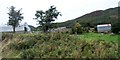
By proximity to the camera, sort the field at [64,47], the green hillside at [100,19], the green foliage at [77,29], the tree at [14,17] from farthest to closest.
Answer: the green hillside at [100,19], the tree at [14,17], the green foliage at [77,29], the field at [64,47]

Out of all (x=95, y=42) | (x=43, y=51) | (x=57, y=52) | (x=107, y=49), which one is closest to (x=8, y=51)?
(x=43, y=51)

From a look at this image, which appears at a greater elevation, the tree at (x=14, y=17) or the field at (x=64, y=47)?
the tree at (x=14, y=17)

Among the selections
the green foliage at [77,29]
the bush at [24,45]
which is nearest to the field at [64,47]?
the bush at [24,45]

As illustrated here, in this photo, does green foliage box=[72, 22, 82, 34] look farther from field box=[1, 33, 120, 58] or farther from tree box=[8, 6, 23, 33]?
tree box=[8, 6, 23, 33]

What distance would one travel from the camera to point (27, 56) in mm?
17281

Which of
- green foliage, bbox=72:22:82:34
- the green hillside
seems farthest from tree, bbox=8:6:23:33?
green foliage, bbox=72:22:82:34

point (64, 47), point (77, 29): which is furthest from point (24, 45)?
point (77, 29)

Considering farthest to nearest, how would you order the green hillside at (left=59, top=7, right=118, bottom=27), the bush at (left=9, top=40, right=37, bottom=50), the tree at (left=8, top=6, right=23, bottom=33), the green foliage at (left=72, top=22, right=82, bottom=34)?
the green hillside at (left=59, top=7, right=118, bottom=27), the tree at (left=8, top=6, right=23, bottom=33), the green foliage at (left=72, top=22, right=82, bottom=34), the bush at (left=9, top=40, right=37, bottom=50)

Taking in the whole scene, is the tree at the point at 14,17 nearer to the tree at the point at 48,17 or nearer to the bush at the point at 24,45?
Answer: the tree at the point at 48,17

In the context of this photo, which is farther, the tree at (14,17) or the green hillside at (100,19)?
the green hillside at (100,19)

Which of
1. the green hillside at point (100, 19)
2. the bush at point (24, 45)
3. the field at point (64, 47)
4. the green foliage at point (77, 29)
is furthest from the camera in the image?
the green hillside at point (100, 19)

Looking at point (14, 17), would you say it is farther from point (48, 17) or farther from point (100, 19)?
point (100, 19)

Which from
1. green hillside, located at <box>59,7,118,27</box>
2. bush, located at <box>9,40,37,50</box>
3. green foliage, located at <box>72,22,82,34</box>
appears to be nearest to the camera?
bush, located at <box>9,40,37,50</box>

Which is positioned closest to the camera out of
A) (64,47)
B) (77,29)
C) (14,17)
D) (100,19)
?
(64,47)
